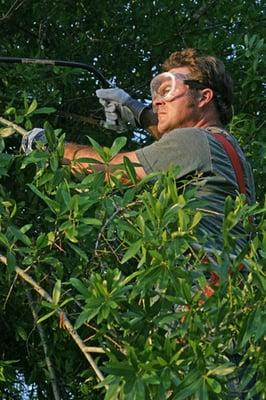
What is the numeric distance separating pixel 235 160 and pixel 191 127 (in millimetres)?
208

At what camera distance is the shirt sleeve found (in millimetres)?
3324

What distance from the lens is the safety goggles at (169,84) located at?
3.74 meters

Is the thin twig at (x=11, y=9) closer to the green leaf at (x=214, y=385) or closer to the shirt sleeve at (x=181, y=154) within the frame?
the shirt sleeve at (x=181, y=154)

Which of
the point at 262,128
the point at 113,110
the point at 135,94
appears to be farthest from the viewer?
the point at 135,94

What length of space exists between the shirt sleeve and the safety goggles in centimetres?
36

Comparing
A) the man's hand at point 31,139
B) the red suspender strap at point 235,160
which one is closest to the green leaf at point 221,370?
the red suspender strap at point 235,160

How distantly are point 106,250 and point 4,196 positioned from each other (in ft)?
1.31

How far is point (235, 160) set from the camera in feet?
11.3

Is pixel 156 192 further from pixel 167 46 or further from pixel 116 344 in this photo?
pixel 167 46

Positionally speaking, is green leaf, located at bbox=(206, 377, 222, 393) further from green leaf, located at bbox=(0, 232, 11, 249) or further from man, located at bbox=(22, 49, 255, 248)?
green leaf, located at bbox=(0, 232, 11, 249)

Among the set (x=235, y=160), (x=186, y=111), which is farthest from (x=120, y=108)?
(x=235, y=160)

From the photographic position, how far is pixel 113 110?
13.5ft

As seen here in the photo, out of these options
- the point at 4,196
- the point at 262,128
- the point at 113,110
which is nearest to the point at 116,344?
the point at 4,196

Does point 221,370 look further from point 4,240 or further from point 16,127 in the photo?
point 16,127
